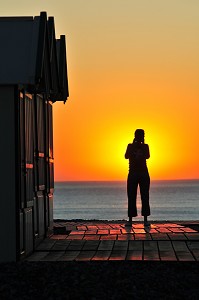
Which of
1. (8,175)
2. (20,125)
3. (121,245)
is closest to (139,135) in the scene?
(121,245)

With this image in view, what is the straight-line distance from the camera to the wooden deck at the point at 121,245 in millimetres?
13289

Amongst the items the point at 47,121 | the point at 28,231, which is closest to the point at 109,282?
the point at 28,231

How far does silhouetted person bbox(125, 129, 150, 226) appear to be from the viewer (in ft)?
59.7

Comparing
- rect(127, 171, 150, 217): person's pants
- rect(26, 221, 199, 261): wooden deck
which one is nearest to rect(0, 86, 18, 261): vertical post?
rect(26, 221, 199, 261): wooden deck

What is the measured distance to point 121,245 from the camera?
14.5 metres

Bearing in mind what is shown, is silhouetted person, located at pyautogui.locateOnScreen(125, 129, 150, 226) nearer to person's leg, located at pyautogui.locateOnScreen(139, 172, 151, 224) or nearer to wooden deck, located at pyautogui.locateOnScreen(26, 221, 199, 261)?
person's leg, located at pyautogui.locateOnScreen(139, 172, 151, 224)

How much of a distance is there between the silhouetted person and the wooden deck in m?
0.85

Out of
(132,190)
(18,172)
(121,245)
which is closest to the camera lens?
(18,172)

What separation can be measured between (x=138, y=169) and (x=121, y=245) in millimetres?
4138

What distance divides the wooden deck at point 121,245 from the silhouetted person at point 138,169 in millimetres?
846

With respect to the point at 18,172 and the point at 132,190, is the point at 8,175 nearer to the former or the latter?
the point at 18,172

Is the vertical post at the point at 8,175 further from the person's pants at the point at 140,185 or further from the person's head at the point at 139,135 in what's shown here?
the person's pants at the point at 140,185

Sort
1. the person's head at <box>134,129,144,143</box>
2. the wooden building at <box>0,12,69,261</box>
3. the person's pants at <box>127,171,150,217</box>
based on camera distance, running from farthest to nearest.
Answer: the person's pants at <box>127,171,150,217</box>
the person's head at <box>134,129,144,143</box>
the wooden building at <box>0,12,69,261</box>

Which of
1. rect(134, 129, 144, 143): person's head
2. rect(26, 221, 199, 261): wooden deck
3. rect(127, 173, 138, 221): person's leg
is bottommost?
rect(26, 221, 199, 261): wooden deck
